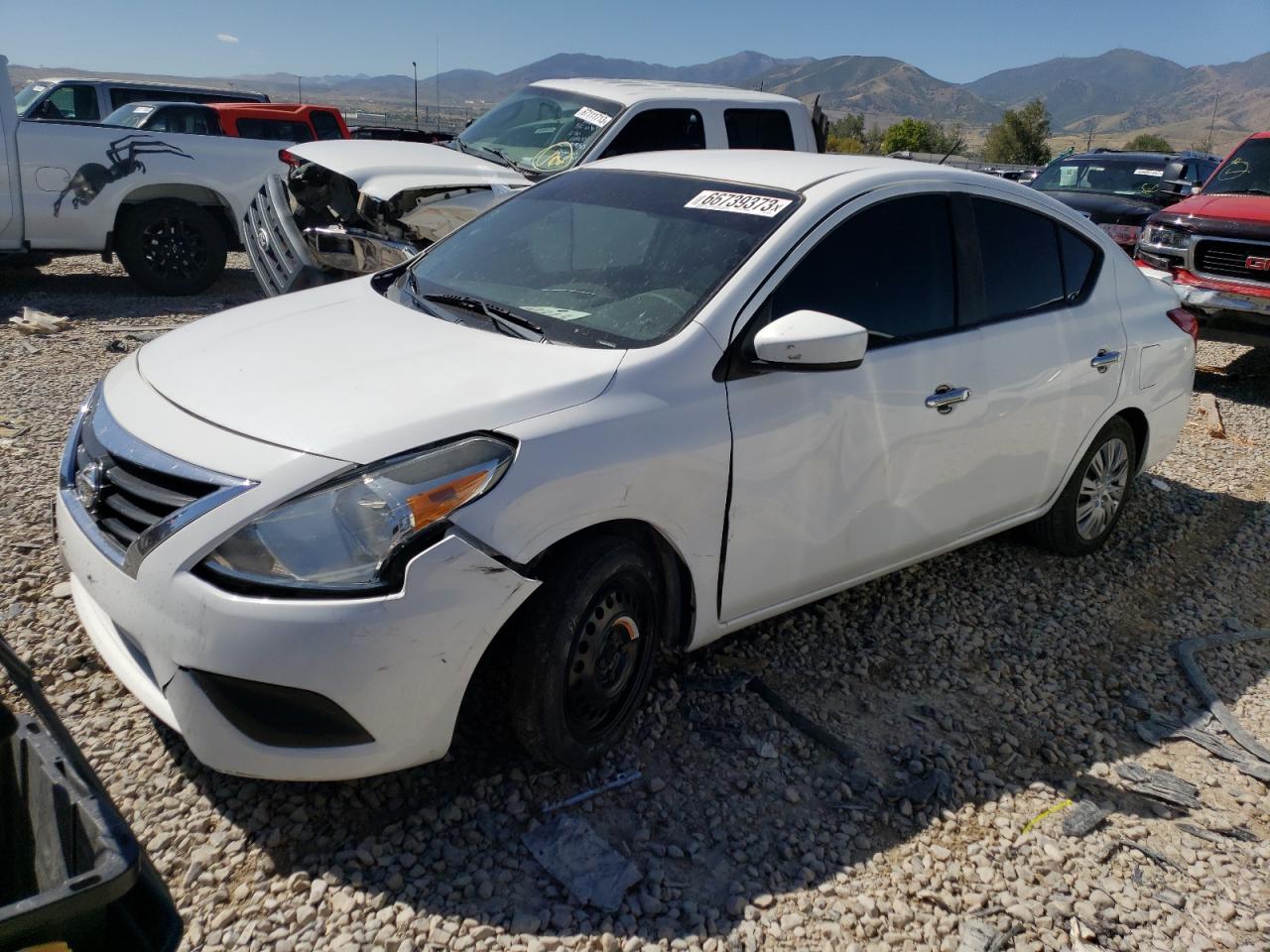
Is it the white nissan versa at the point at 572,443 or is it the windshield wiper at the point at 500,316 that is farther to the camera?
the windshield wiper at the point at 500,316

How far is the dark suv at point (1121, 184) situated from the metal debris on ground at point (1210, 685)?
8156 mm

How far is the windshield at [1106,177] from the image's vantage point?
12703 millimetres

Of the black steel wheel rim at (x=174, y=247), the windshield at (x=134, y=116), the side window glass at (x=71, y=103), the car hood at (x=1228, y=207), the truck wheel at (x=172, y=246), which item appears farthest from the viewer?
the side window glass at (x=71, y=103)

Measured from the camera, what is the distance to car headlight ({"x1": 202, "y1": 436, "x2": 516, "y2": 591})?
2381mm

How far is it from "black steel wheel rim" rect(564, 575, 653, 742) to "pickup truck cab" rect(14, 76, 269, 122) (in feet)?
44.1

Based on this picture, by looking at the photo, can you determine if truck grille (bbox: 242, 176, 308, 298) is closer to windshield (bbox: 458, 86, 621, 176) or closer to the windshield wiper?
windshield (bbox: 458, 86, 621, 176)

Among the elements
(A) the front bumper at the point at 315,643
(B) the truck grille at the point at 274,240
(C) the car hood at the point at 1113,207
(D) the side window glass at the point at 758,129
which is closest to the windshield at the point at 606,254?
(A) the front bumper at the point at 315,643

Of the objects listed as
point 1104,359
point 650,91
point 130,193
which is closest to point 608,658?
point 1104,359

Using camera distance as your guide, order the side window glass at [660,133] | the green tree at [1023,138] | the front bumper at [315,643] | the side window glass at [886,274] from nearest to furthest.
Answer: the front bumper at [315,643], the side window glass at [886,274], the side window glass at [660,133], the green tree at [1023,138]

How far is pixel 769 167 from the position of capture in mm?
3723

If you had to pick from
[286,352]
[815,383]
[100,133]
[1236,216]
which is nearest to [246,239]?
[100,133]

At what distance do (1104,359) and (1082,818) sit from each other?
2.09 metres

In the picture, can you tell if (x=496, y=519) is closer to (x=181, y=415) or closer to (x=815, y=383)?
(x=181, y=415)

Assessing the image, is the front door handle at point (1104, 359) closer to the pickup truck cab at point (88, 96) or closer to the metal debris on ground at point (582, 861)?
the metal debris on ground at point (582, 861)
